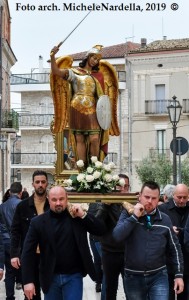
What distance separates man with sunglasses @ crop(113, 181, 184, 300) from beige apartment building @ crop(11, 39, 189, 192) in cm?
4229

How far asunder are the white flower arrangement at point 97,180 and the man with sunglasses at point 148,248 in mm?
2454

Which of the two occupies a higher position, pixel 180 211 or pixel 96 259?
pixel 180 211

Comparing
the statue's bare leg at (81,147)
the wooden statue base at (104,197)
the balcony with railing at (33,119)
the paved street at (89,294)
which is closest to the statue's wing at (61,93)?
the statue's bare leg at (81,147)

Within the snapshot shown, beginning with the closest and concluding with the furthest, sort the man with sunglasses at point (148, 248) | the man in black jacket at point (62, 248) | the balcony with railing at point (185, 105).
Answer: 1. the man in black jacket at point (62, 248)
2. the man with sunglasses at point (148, 248)
3. the balcony with railing at point (185, 105)

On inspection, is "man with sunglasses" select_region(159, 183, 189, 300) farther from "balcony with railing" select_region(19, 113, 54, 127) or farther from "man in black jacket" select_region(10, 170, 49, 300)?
"balcony with railing" select_region(19, 113, 54, 127)

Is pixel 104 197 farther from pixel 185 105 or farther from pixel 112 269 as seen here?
pixel 185 105

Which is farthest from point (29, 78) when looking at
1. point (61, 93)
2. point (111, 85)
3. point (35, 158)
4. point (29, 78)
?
point (61, 93)

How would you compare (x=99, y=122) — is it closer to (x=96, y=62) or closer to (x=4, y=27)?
(x=96, y=62)

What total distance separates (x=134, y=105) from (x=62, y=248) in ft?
153

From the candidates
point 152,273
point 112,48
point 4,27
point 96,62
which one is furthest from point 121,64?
point 152,273

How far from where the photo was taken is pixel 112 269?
1070 centimetres

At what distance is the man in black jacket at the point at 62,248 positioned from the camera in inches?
336

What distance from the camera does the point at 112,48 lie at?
5866 centimetres

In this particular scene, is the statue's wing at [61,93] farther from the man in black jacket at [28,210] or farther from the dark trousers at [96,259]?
the man in black jacket at [28,210]
